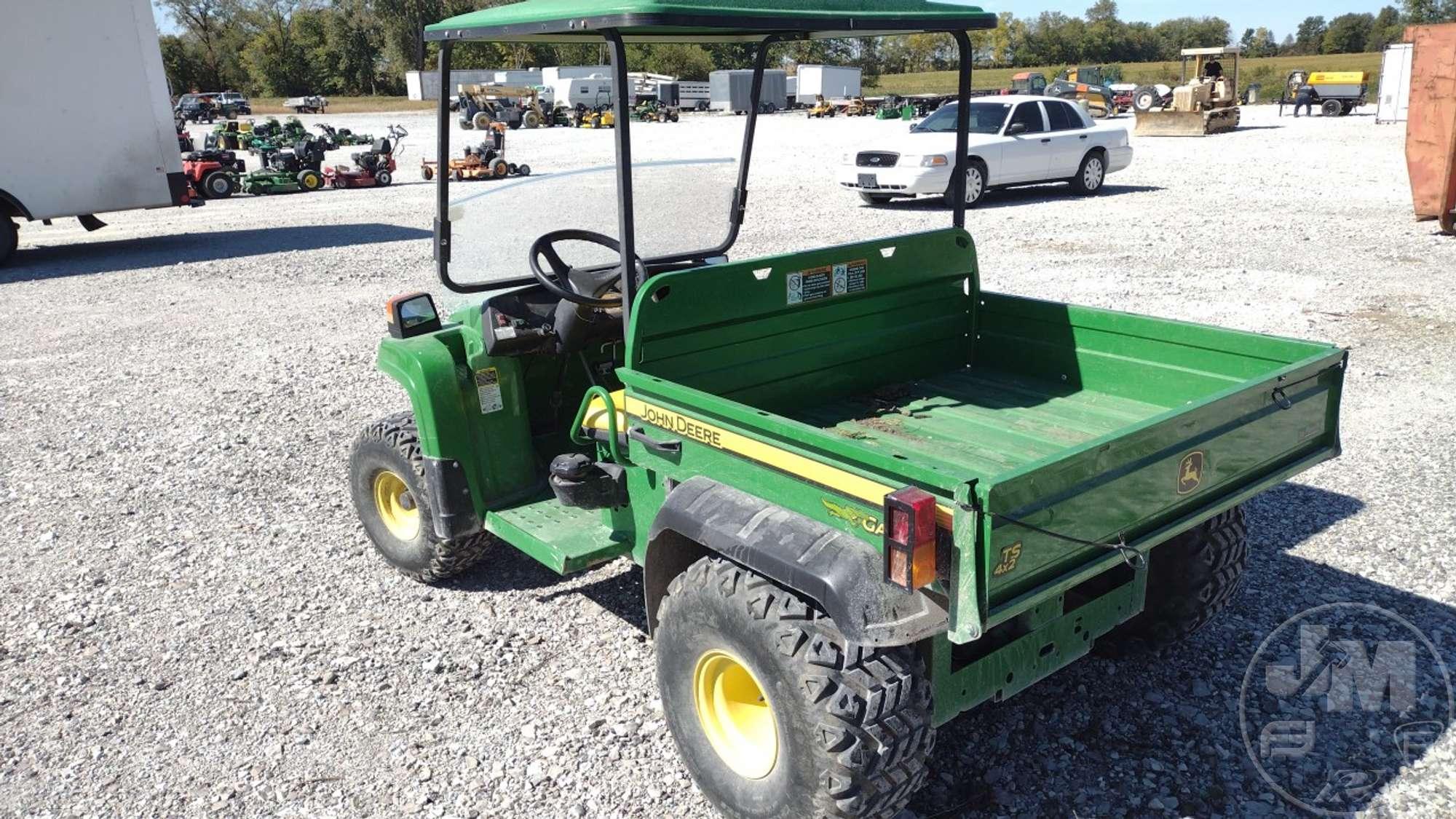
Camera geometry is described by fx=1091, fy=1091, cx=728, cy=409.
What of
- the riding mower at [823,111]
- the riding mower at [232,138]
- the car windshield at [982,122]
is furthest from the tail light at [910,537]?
the riding mower at [823,111]

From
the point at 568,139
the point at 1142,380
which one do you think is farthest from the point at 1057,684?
the point at 568,139

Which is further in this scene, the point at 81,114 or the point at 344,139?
the point at 344,139

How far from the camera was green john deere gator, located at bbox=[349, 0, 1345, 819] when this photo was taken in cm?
278

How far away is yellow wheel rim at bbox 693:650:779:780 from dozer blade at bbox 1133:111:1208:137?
28548 mm

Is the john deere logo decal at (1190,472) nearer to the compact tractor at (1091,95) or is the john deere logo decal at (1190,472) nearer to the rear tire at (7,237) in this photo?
the rear tire at (7,237)

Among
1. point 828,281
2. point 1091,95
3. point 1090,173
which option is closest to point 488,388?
point 828,281

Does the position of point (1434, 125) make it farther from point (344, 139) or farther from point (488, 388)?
point (344, 139)

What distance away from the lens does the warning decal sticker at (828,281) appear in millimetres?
4105

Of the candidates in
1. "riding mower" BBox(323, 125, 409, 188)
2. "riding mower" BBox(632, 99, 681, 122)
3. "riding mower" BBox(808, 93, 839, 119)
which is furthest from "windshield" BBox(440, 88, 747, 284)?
"riding mower" BBox(808, 93, 839, 119)

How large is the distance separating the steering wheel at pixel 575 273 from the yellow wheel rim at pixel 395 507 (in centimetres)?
129

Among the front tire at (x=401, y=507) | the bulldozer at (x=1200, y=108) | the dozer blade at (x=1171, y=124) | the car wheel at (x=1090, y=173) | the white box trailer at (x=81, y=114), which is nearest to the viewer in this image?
the front tire at (x=401, y=507)

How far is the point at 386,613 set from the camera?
4.70m

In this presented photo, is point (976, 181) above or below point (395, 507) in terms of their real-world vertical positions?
above
